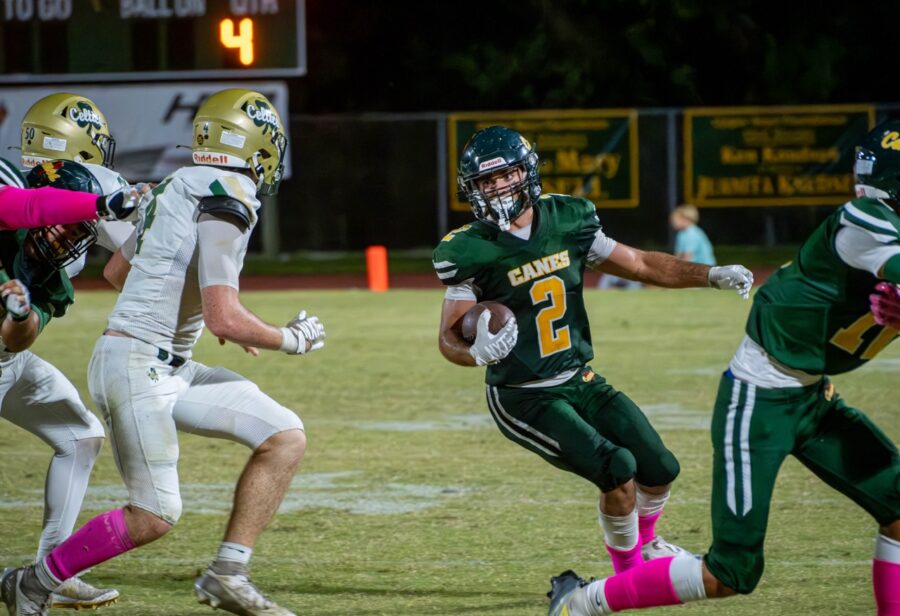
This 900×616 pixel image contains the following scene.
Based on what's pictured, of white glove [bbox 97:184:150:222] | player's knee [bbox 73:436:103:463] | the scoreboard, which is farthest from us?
the scoreboard

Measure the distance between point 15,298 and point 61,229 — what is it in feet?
1.23

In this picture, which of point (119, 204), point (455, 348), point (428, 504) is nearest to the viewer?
point (119, 204)

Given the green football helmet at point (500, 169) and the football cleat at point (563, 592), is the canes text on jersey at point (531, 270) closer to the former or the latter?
the green football helmet at point (500, 169)

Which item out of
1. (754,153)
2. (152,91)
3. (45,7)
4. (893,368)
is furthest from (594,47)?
(893,368)

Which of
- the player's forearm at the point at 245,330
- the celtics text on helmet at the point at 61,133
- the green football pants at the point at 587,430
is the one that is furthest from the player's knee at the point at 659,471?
the celtics text on helmet at the point at 61,133

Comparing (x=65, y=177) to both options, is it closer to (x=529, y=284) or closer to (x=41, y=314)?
(x=41, y=314)

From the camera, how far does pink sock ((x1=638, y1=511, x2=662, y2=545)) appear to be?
5410 mm

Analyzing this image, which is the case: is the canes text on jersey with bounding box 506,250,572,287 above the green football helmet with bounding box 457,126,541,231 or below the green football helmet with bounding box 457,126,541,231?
below

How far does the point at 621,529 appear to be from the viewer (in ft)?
16.8

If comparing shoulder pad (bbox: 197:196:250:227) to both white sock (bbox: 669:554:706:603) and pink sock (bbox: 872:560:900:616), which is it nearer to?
white sock (bbox: 669:554:706:603)

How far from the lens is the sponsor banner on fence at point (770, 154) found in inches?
850

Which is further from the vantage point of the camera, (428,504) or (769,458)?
(428,504)

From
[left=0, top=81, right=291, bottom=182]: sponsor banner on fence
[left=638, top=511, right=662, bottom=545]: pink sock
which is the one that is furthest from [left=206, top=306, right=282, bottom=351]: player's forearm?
[left=0, top=81, right=291, bottom=182]: sponsor banner on fence

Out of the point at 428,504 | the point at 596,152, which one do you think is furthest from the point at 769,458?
the point at 596,152
